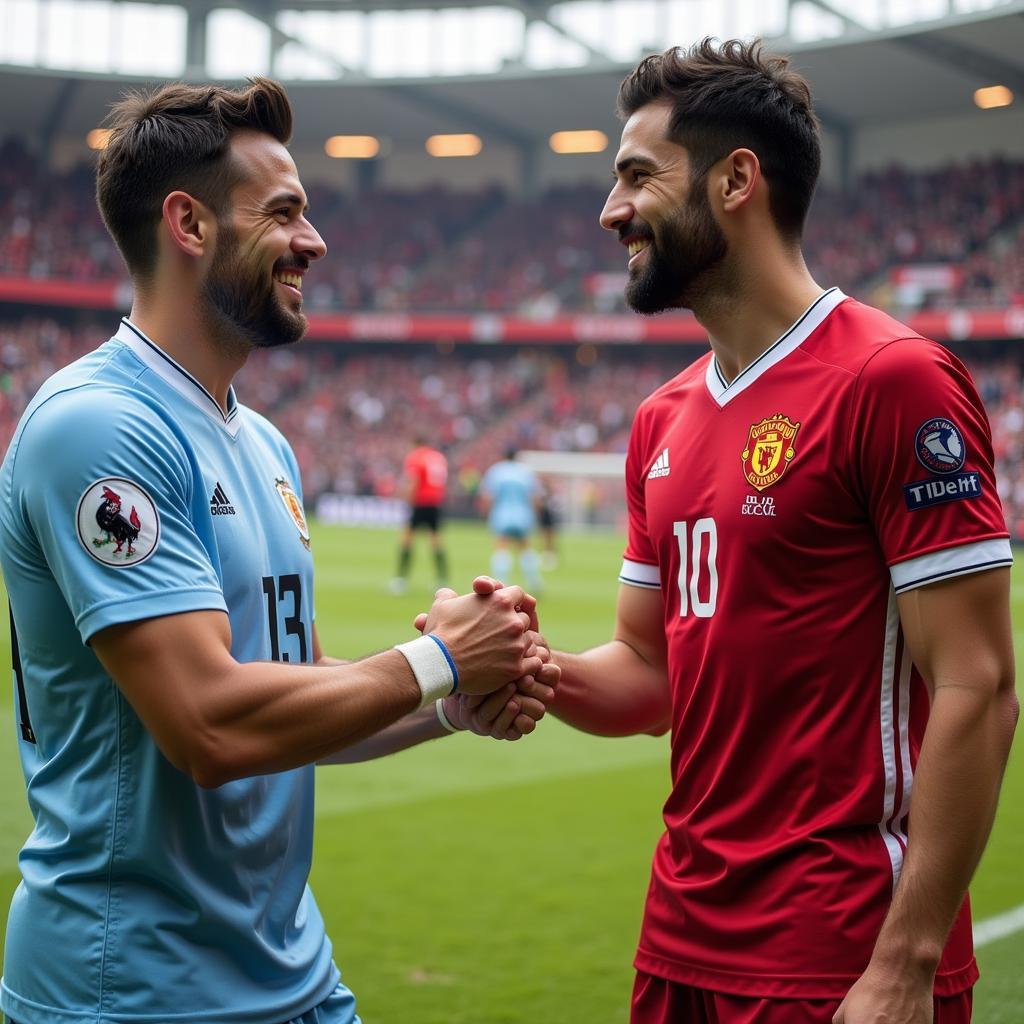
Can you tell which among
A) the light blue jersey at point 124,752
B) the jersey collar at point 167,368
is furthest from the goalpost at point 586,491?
the light blue jersey at point 124,752

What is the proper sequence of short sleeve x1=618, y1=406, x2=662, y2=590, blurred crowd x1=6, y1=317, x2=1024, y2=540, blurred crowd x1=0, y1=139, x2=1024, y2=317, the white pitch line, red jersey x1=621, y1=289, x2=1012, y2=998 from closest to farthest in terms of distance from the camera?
red jersey x1=621, y1=289, x2=1012, y2=998 < short sleeve x1=618, y1=406, x2=662, y2=590 < the white pitch line < blurred crowd x1=0, y1=139, x2=1024, y2=317 < blurred crowd x1=6, y1=317, x2=1024, y2=540

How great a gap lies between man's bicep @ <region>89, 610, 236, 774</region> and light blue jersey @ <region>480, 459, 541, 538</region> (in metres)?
16.9

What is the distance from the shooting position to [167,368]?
2.63 meters

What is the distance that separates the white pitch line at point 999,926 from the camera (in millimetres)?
5289

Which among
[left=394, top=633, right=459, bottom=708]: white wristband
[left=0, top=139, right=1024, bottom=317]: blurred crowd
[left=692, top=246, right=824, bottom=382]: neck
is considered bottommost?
[left=394, top=633, right=459, bottom=708]: white wristband

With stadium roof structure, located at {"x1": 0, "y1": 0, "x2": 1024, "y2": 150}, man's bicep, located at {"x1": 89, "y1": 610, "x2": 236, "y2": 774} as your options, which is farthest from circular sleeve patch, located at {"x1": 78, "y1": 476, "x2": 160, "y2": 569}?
stadium roof structure, located at {"x1": 0, "y1": 0, "x2": 1024, "y2": 150}

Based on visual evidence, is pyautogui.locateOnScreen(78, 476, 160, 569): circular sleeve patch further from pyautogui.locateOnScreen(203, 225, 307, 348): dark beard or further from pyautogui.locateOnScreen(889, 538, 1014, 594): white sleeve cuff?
pyautogui.locateOnScreen(889, 538, 1014, 594): white sleeve cuff

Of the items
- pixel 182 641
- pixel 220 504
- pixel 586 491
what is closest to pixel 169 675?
pixel 182 641

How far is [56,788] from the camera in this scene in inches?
96.4

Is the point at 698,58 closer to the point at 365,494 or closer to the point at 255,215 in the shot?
the point at 255,215

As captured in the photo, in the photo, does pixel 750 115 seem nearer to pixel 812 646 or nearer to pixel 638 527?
pixel 638 527

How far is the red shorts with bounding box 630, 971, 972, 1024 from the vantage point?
2363 mm

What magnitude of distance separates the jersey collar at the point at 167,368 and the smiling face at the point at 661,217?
94 centimetres

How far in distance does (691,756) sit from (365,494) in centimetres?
3610
